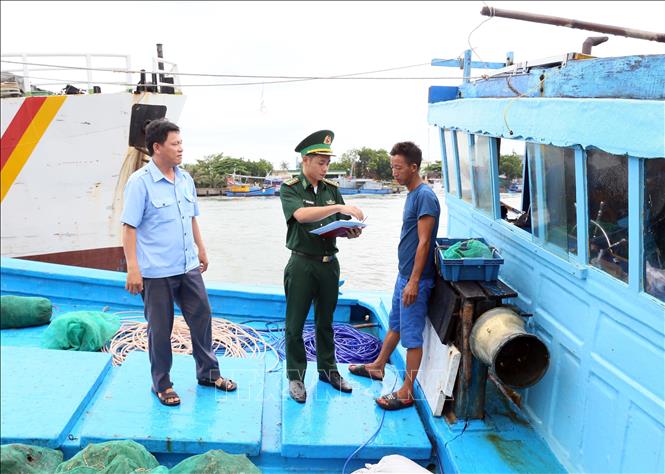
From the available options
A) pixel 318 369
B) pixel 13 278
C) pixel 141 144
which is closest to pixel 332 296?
pixel 318 369

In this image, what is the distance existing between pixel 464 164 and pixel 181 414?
9.82 ft

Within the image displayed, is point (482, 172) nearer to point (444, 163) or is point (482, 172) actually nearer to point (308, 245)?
point (444, 163)

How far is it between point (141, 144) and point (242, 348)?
22.5ft

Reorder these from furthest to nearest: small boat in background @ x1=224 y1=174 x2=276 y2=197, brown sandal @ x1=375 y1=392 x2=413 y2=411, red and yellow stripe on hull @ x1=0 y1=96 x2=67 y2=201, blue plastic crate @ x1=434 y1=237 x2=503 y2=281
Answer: small boat in background @ x1=224 y1=174 x2=276 y2=197 < red and yellow stripe on hull @ x1=0 y1=96 x2=67 y2=201 < brown sandal @ x1=375 y1=392 x2=413 y2=411 < blue plastic crate @ x1=434 y1=237 x2=503 y2=281

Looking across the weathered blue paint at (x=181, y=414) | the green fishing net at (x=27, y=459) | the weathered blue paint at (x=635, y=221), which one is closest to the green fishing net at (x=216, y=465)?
the weathered blue paint at (x=181, y=414)

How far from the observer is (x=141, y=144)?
989cm

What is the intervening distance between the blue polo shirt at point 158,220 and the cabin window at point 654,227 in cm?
245

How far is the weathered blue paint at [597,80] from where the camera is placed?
205 cm

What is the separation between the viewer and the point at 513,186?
3.89 m

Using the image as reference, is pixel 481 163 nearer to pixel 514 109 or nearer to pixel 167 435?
pixel 514 109

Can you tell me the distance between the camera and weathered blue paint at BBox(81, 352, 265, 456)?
9.24ft

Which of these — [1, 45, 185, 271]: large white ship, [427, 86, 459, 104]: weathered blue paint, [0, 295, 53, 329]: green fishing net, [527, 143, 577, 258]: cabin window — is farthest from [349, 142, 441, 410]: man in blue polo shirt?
[1, 45, 185, 271]: large white ship

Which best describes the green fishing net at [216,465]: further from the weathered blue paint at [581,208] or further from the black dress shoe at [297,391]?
the weathered blue paint at [581,208]

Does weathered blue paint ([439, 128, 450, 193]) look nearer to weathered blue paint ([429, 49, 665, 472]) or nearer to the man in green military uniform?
weathered blue paint ([429, 49, 665, 472])
